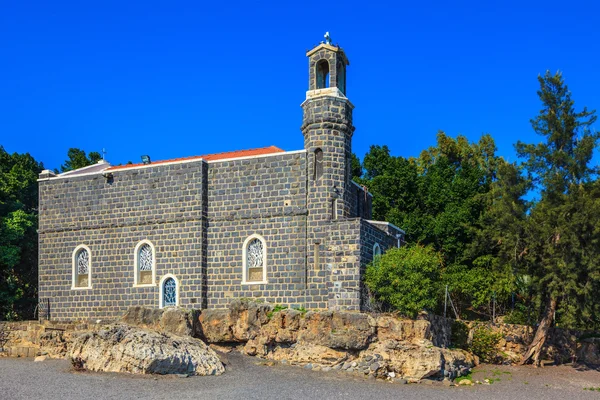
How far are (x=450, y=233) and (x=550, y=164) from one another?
8.24 metres

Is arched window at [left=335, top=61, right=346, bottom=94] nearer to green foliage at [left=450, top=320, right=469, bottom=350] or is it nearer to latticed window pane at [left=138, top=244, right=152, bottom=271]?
latticed window pane at [left=138, top=244, right=152, bottom=271]

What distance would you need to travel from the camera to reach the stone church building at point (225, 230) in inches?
1148

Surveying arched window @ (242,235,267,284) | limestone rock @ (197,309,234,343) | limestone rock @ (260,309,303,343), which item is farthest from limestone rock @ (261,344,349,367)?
arched window @ (242,235,267,284)

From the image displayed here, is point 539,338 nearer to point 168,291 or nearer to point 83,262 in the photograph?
point 168,291

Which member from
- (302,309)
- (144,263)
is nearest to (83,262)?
(144,263)

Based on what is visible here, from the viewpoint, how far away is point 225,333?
94.4ft

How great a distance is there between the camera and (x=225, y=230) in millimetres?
30656

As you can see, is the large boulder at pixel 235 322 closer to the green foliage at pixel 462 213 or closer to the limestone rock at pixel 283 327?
the limestone rock at pixel 283 327

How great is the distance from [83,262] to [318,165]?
1166 centimetres

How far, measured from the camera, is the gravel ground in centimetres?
2208

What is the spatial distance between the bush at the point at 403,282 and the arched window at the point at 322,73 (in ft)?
25.3

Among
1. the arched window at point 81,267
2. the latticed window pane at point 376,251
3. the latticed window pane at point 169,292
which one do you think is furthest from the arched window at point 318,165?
the arched window at point 81,267

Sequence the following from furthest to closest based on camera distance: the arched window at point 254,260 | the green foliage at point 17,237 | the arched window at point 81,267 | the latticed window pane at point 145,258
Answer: the green foliage at point 17,237
the arched window at point 81,267
the latticed window pane at point 145,258
the arched window at point 254,260

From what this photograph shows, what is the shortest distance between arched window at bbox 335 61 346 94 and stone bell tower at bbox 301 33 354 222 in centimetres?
5
